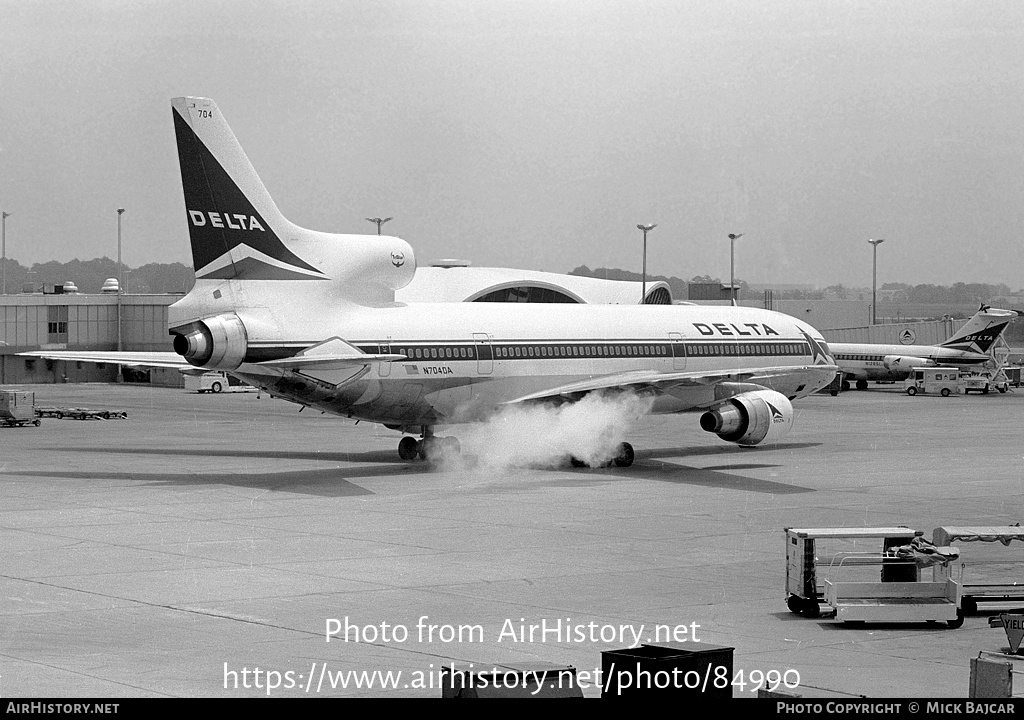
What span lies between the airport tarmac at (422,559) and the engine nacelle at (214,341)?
10.5 feet

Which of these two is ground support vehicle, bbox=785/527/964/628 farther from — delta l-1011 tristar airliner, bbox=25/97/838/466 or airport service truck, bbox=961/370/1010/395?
airport service truck, bbox=961/370/1010/395

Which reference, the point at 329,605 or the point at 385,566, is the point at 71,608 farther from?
the point at 385,566

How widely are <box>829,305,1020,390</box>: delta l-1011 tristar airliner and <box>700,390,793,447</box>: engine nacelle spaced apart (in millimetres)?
57597

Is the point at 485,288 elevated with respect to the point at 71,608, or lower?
elevated

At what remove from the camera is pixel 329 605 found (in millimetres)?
17766

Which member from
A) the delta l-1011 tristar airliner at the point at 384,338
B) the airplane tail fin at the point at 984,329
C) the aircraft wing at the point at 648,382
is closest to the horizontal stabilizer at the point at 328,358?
the delta l-1011 tristar airliner at the point at 384,338

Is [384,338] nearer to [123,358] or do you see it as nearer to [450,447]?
[450,447]

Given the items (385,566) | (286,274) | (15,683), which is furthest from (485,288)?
(15,683)

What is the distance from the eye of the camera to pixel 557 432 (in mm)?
39750

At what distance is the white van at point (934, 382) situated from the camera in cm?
8638

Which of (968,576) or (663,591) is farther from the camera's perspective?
(968,576)

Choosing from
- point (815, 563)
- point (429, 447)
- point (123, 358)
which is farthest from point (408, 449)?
point (815, 563)
